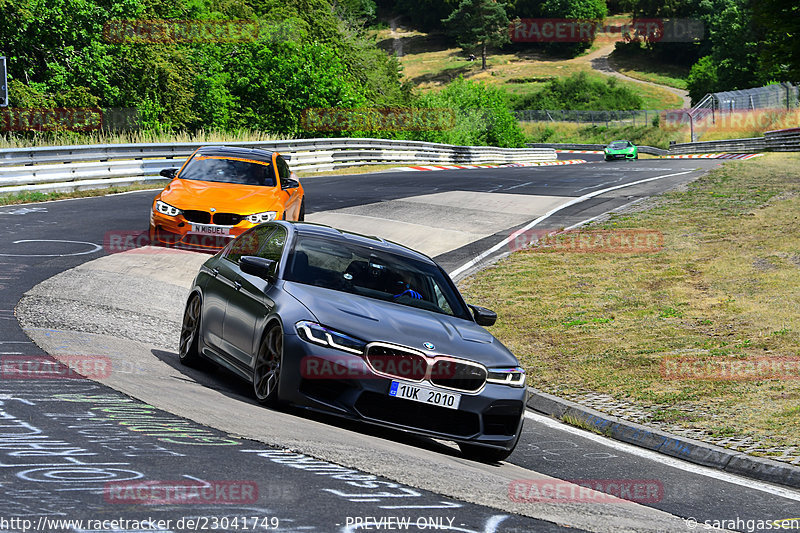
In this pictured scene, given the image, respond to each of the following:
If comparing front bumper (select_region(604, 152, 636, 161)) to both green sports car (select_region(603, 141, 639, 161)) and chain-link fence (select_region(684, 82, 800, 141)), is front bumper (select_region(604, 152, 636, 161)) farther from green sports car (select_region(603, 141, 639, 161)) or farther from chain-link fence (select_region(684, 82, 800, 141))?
chain-link fence (select_region(684, 82, 800, 141))

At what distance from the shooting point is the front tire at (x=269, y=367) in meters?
7.51

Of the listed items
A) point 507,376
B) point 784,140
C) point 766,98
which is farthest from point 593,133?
point 507,376

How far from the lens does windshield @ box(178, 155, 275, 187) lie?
1705 centimetres

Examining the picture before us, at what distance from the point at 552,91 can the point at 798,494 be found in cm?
12969

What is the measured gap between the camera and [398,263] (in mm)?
8867

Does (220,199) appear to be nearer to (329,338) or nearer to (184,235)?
(184,235)

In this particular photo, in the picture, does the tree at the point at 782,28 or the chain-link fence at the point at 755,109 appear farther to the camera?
the chain-link fence at the point at 755,109

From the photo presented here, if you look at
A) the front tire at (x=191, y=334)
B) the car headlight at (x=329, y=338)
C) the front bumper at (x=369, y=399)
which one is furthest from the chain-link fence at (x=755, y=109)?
the car headlight at (x=329, y=338)

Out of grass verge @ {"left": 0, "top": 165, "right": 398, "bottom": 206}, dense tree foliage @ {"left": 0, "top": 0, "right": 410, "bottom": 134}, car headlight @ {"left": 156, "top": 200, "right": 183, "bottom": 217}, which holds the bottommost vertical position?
grass verge @ {"left": 0, "top": 165, "right": 398, "bottom": 206}

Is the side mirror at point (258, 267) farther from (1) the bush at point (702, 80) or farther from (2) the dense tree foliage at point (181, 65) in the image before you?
(1) the bush at point (702, 80)

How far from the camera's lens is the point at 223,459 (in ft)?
18.0

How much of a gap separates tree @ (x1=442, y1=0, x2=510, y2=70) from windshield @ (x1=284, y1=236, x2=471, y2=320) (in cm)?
15497

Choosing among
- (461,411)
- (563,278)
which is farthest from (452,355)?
(563,278)

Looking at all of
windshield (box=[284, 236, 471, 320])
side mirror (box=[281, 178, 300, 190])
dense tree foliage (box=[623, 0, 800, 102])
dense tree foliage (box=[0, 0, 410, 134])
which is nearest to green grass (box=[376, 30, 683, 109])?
dense tree foliage (box=[623, 0, 800, 102])
